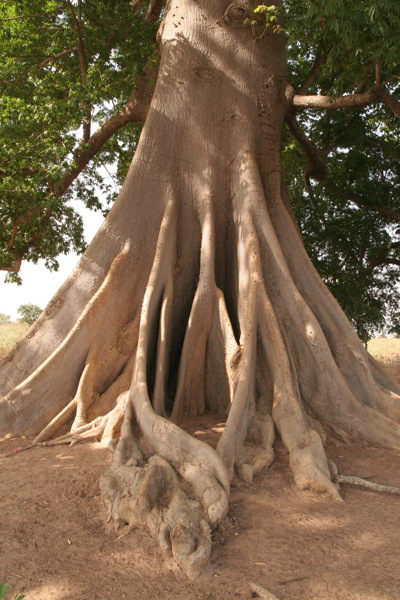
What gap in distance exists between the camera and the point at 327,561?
3.16 m

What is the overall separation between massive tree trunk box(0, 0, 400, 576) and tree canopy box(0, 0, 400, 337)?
1024 millimetres

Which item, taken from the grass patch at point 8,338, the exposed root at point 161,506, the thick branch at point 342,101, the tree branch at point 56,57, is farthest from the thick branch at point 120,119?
the exposed root at point 161,506

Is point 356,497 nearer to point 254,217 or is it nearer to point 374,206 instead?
point 254,217

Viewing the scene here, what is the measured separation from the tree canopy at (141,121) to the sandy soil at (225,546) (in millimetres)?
3827

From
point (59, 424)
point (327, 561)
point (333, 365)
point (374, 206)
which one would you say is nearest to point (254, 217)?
point (333, 365)

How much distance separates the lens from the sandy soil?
9.59 ft

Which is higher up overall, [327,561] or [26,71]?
[26,71]

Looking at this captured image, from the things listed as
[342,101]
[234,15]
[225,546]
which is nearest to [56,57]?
[234,15]

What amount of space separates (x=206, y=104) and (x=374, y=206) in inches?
218

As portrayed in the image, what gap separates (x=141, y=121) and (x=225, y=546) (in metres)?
6.84

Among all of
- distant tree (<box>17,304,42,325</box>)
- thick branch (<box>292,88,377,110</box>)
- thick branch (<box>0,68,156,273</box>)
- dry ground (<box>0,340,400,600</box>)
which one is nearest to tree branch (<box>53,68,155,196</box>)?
thick branch (<box>0,68,156,273</box>)

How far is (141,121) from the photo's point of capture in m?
8.43

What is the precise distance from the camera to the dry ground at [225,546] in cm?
292

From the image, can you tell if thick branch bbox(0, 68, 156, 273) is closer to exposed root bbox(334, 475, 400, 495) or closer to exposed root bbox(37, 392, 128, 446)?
exposed root bbox(37, 392, 128, 446)
